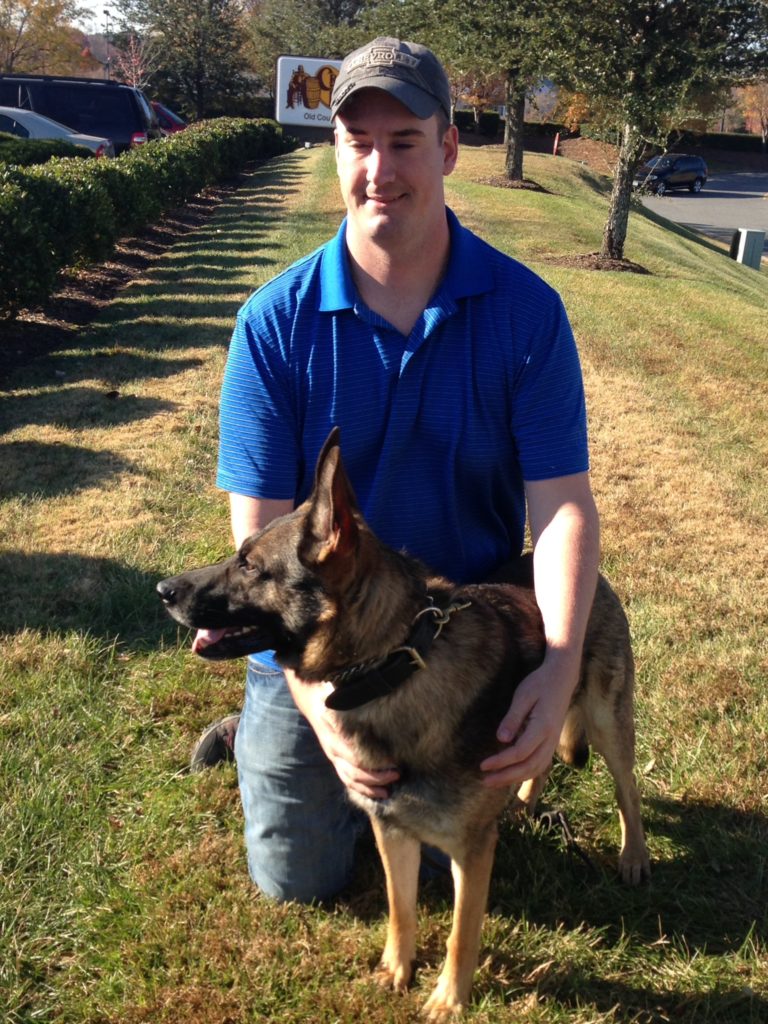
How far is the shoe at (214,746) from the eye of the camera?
334 cm

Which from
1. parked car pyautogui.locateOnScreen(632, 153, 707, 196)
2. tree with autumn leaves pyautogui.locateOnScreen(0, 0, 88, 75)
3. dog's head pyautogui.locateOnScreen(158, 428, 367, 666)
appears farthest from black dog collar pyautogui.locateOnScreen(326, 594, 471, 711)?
tree with autumn leaves pyautogui.locateOnScreen(0, 0, 88, 75)

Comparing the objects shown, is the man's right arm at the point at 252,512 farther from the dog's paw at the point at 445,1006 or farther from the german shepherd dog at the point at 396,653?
the dog's paw at the point at 445,1006

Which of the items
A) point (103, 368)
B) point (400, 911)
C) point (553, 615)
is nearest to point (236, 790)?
point (400, 911)

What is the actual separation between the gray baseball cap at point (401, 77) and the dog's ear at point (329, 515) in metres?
1.06

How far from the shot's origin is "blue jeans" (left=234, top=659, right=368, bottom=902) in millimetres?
2824

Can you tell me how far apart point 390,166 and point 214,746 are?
2135 mm

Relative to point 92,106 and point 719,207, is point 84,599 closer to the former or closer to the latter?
point 92,106

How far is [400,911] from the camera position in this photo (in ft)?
8.38

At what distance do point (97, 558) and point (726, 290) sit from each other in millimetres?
11855

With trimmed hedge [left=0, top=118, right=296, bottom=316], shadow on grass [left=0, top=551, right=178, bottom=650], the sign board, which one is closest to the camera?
shadow on grass [left=0, top=551, right=178, bottom=650]

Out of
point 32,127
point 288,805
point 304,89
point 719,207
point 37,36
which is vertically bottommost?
point 288,805

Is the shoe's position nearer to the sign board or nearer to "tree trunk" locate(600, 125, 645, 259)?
"tree trunk" locate(600, 125, 645, 259)

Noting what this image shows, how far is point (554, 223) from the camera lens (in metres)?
17.1

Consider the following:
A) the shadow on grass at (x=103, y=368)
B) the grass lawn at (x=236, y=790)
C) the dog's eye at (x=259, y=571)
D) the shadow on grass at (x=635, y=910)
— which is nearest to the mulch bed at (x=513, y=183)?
the shadow on grass at (x=103, y=368)
